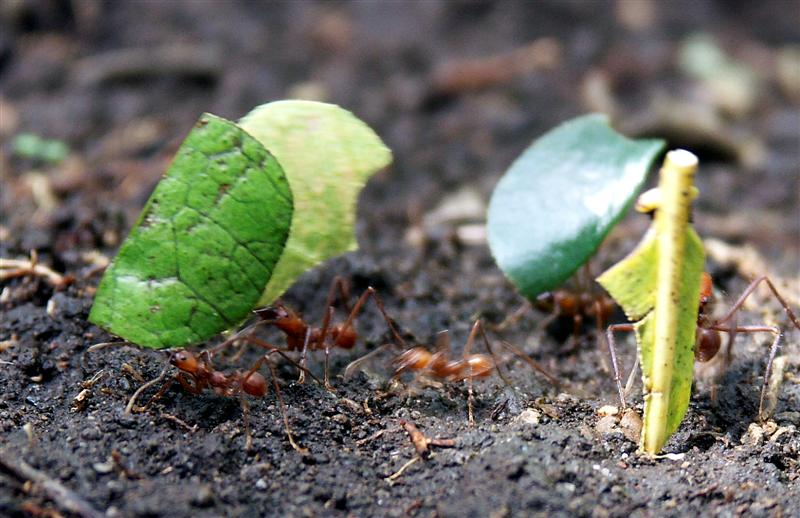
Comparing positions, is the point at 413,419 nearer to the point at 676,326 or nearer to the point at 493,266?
the point at 676,326

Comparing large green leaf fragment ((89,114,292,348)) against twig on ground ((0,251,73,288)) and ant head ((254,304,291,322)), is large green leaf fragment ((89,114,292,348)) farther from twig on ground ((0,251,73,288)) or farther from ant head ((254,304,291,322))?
twig on ground ((0,251,73,288))

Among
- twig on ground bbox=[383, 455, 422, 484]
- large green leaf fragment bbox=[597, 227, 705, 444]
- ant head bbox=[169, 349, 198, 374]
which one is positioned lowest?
twig on ground bbox=[383, 455, 422, 484]

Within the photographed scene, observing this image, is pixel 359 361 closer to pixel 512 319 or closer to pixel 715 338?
pixel 512 319

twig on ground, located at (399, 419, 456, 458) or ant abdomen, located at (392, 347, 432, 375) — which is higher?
twig on ground, located at (399, 419, 456, 458)

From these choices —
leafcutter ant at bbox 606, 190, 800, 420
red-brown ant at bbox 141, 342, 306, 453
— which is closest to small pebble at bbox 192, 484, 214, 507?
red-brown ant at bbox 141, 342, 306, 453

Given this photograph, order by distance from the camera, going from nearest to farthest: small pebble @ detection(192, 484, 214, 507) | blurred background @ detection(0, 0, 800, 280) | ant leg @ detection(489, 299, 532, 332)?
small pebble @ detection(192, 484, 214, 507)
ant leg @ detection(489, 299, 532, 332)
blurred background @ detection(0, 0, 800, 280)

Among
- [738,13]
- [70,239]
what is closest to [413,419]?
[70,239]

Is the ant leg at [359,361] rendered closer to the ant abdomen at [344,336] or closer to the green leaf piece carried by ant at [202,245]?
the ant abdomen at [344,336]
